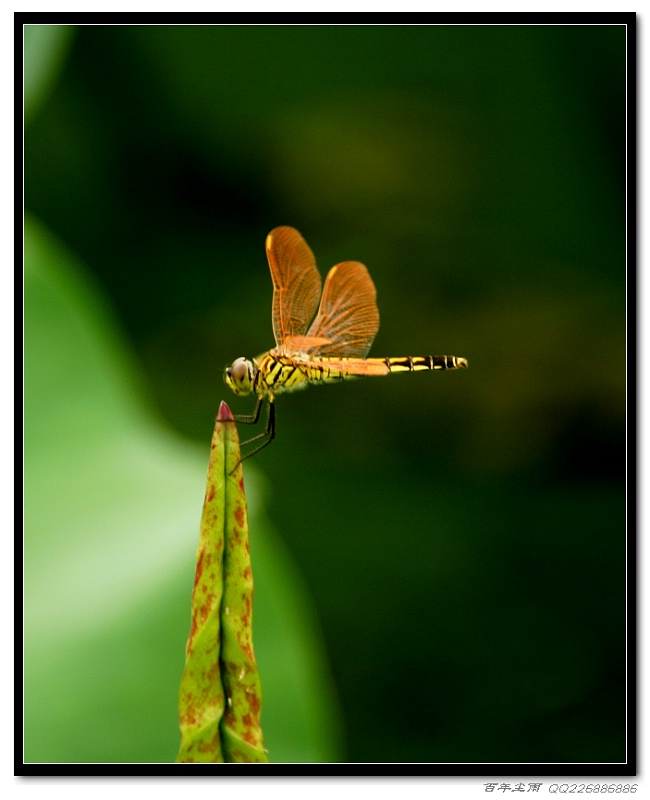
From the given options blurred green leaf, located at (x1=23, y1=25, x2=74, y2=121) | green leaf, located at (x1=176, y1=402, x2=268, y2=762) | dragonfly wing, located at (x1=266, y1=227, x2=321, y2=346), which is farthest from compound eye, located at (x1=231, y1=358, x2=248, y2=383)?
blurred green leaf, located at (x1=23, y1=25, x2=74, y2=121)

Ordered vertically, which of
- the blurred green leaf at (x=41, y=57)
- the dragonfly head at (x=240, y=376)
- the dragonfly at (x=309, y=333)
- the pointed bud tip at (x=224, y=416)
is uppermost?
the blurred green leaf at (x=41, y=57)

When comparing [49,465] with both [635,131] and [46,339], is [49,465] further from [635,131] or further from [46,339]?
[635,131]

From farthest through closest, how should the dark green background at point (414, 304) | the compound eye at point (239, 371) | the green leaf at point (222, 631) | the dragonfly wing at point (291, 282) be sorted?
the dark green background at point (414, 304), the dragonfly wing at point (291, 282), the compound eye at point (239, 371), the green leaf at point (222, 631)

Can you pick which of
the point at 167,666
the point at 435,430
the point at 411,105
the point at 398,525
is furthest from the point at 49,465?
the point at 411,105

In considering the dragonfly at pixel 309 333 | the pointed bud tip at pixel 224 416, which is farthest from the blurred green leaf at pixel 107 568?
the pointed bud tip at pixel 224 416

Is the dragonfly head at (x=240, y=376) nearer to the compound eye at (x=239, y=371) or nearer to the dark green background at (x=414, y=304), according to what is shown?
the compound eye at (x=239, y=371)

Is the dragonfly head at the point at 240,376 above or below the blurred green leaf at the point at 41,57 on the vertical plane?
below

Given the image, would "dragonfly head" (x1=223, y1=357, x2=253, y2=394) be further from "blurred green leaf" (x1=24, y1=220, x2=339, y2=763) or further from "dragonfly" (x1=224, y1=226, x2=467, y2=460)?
"blurred green leaf" (x1=24, y1=220, x2=339, y2=763)
